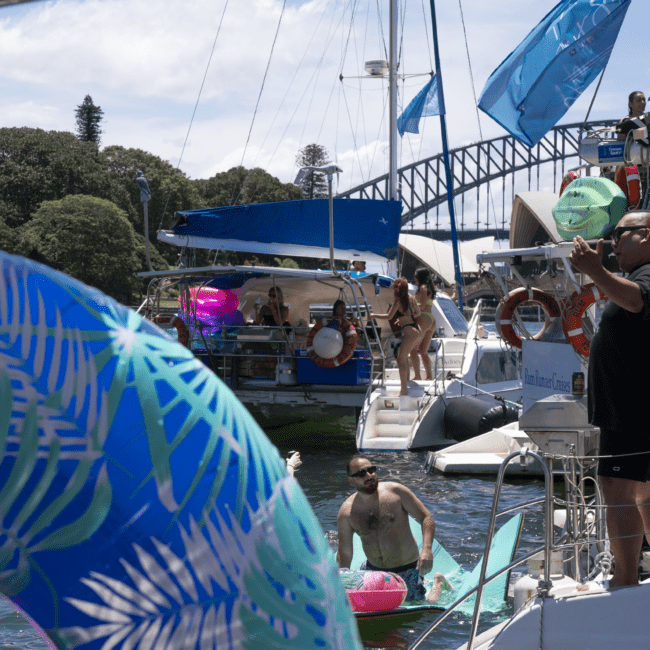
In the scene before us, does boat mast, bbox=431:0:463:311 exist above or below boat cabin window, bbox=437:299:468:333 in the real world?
above

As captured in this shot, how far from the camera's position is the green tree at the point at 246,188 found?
216 ft

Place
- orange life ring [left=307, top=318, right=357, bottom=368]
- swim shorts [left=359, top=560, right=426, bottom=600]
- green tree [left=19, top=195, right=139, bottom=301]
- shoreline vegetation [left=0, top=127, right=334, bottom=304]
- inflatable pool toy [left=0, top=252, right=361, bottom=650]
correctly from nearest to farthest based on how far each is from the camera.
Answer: inflatable pool toy [left=0, top=252, right=361, bottom=650] < swim shorts [left=359, top=560, right=426, bottom=600] < orange life ring [left=307, top=318, right=357, bottom=368] < green tree [left=19, top=195, right=139, bottom=301] < shoreline vegetation [left=0, top=127, right=334, bottom=304]

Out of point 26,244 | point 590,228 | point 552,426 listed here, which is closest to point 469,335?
point 590,228

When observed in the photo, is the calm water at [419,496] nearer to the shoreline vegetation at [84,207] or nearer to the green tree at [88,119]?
the shoreline vegetation at [84,207]

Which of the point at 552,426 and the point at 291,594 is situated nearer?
the point at 291,594

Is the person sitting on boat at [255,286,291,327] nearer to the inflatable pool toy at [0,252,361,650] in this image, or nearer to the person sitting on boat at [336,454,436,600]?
the person sitting on boat at [336,454,436,600]

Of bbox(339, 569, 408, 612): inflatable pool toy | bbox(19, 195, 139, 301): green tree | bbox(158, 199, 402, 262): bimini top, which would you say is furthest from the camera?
Result: bbox(19, 195, 139, 301): green tree

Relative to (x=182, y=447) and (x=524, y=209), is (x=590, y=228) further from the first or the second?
(x=524, y=209)

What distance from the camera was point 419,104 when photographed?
20797 millimetres

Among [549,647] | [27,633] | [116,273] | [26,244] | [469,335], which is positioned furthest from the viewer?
[116,273]

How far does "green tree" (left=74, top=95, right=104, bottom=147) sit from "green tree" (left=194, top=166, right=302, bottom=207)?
685 inches

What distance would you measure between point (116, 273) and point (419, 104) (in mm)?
38122

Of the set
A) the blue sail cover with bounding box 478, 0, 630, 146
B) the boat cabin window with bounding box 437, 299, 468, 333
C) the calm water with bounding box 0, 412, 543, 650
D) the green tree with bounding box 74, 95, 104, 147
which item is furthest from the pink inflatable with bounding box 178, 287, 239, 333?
the green tree with bounding box 74, 95, 104, 147

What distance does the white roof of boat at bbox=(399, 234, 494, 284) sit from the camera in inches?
1384
